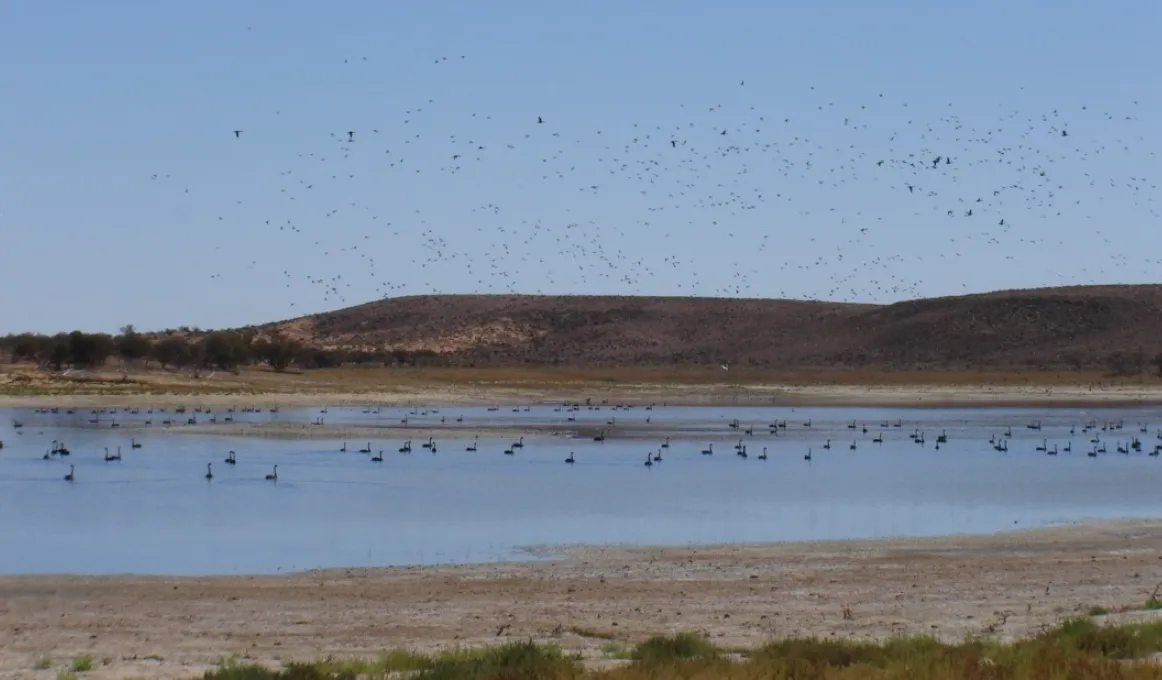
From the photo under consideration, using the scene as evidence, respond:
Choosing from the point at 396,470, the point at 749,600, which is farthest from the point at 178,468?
the point at 749,600

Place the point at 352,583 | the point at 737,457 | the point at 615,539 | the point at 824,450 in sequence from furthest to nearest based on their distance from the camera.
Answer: the point at 824,450, the point at 737,457, the point at 615,539, the point at 352,583

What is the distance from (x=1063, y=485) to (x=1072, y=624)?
24269mm

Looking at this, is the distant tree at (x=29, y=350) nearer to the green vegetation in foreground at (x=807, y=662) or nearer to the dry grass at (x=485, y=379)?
the dry grass at (x=485, y=379)

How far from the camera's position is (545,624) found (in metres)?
15.5

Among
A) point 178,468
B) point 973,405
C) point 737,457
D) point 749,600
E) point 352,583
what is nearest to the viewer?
point 749,600

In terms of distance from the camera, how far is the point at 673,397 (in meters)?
88.8

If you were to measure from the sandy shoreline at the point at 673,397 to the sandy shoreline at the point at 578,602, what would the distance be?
5304cm

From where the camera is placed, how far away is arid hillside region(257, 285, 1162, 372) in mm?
131500

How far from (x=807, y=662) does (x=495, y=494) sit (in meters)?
22.3

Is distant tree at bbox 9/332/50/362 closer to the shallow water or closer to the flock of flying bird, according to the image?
the flock of flying bird

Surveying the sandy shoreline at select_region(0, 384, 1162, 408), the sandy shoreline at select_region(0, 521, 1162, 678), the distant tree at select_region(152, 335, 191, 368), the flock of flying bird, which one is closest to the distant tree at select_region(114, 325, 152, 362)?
the distant tree at select_region(152, 335, 191, 368)

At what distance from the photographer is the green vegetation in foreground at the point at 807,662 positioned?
1066cm

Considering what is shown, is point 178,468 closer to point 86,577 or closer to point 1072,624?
point 86,577

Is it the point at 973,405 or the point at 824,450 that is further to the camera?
the point at 973,405
